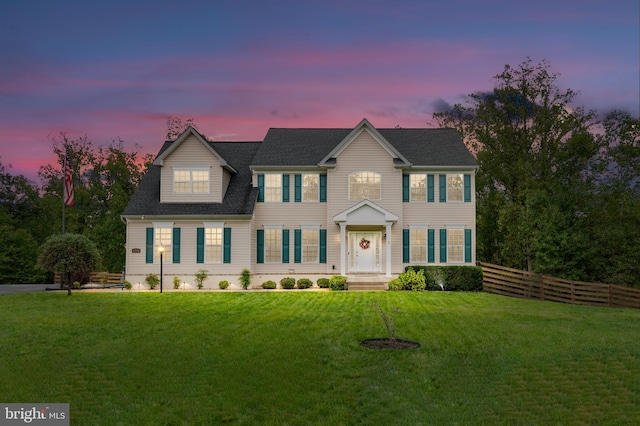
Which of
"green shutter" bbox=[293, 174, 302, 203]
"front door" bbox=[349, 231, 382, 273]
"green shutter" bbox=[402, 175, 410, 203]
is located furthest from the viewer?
"green shutter" bbox=[293, 174, 302, 203]

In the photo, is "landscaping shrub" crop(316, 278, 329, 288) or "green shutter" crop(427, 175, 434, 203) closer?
"landscaping shrub" crop(316, 278, 329, 288)

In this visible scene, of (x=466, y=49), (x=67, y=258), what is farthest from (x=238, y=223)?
(x=466, y=49)

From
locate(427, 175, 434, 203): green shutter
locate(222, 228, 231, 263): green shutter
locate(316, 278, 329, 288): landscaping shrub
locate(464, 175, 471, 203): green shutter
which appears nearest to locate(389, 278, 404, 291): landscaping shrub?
locate(316, 278, 329, 288): landscaping shrub

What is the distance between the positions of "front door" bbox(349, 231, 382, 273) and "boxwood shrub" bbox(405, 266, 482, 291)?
3.49 metres

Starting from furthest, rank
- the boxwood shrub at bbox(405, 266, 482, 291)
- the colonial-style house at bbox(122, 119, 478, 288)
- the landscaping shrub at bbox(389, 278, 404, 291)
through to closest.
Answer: the colonial-style house at bbox(122, 119, 478, 288), the landscaping shrub at bbox(389, 278, 404, 291), the boxwood shrub at bbox(405, 266, 482, 291)

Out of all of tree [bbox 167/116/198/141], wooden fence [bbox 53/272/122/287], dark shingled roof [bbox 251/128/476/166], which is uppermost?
tree [bbox 167/116/198/141]

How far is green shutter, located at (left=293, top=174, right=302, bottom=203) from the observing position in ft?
97.6

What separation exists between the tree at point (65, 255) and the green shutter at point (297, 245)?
993cm

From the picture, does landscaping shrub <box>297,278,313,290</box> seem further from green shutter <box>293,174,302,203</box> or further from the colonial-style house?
green shutter <box>293,174,302,203</box>

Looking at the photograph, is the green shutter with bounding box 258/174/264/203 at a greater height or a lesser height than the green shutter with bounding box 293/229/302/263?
greater

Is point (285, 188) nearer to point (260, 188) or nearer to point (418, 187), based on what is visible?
point (260, 188)

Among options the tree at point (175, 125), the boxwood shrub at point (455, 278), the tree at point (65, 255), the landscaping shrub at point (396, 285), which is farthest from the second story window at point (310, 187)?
the tree at point (175, 125)

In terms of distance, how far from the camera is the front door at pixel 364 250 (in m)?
29.5

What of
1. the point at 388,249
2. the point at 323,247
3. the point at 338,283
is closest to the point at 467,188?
the point at 388,249
